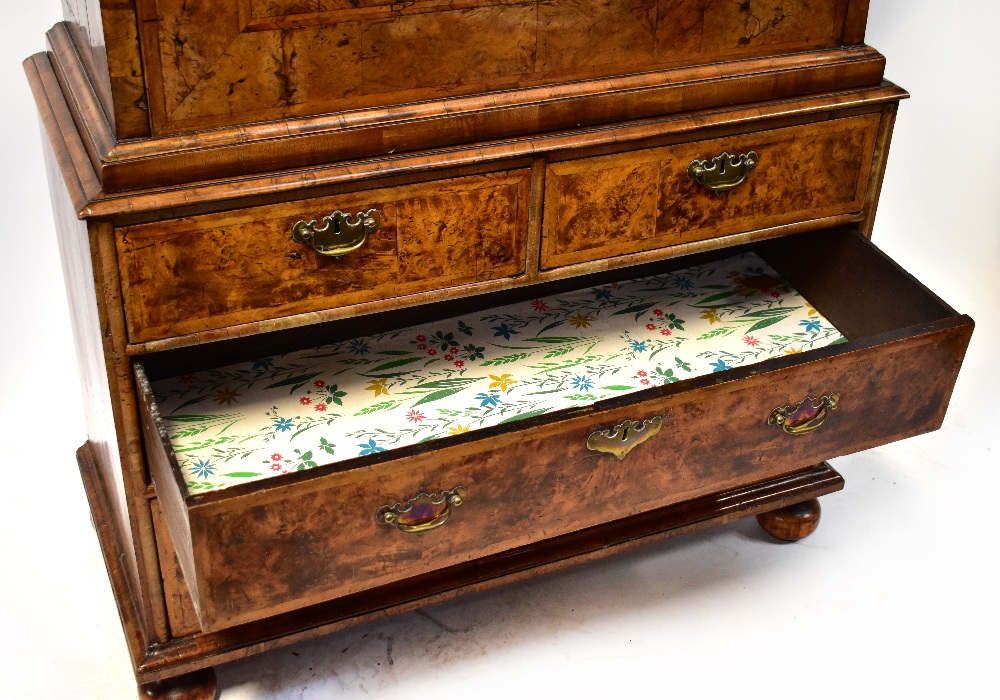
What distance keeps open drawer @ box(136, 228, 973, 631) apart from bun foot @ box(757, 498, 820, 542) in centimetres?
32

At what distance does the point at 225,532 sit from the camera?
1674 millimetres

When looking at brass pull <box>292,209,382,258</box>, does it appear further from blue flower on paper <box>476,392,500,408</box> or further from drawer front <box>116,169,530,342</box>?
blue flower on paper <box>476,392,500,408</box>

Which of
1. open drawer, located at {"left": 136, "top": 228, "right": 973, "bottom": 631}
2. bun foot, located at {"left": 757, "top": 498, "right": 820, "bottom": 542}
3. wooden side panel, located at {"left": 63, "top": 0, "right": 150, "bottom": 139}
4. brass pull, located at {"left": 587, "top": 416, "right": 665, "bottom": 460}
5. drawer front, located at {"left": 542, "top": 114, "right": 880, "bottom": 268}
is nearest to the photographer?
wooden side panel, located at {"left": 63, "top": 0, "right": 150, "bottom": 139}

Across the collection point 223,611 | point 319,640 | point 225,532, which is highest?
point 225,532

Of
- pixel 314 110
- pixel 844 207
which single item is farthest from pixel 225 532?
pixel 844 207

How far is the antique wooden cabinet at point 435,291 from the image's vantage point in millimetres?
1742

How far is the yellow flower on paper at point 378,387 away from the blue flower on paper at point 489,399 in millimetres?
139

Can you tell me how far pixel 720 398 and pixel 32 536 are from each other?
122 cm

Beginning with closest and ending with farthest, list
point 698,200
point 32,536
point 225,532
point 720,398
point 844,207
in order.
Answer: point 225,532 < point 720,398 < point 698,200 < point 844,207 < point 32,536

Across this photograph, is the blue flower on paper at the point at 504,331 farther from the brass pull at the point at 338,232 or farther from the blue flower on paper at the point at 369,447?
the brass pull at the point at 338,232

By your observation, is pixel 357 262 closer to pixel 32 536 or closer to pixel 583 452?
pixel 583 452

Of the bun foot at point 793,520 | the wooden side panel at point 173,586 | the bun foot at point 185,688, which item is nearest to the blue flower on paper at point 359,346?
the wooden side panel at point 173,586

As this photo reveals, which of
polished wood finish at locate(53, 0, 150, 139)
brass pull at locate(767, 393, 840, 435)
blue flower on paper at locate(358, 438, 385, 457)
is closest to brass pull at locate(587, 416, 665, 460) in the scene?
brass pull at locate(767, 393, 840, 435)

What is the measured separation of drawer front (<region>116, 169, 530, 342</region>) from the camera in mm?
1772
